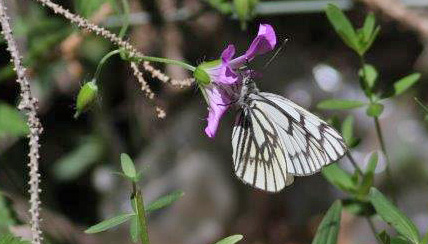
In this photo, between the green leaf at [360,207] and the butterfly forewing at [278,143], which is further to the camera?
the green leaf at [360,207]

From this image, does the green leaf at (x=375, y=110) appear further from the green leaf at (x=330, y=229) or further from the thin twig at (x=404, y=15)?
the thin twig at (x=404, y=15)

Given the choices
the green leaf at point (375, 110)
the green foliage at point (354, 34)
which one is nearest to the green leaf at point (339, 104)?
the green leaf at point (375, 110)

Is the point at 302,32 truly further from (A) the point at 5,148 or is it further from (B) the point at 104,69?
(A) the point at 5,148

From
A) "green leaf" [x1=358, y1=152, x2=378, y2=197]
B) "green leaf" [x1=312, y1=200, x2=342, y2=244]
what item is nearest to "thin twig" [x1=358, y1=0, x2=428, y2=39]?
"green leaf" [x1=358, y1=152, x2=378, y2=197]

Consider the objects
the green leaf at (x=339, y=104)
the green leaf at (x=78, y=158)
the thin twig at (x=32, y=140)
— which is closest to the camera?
the thin twig at (x=32, y=140)

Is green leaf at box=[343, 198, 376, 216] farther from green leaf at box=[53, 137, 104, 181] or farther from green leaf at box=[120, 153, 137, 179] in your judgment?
green leaf at box=[53, 137, 104, 181]

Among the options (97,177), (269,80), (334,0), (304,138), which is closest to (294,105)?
(304,138)

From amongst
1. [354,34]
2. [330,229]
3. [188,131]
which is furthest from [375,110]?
[188,131]
